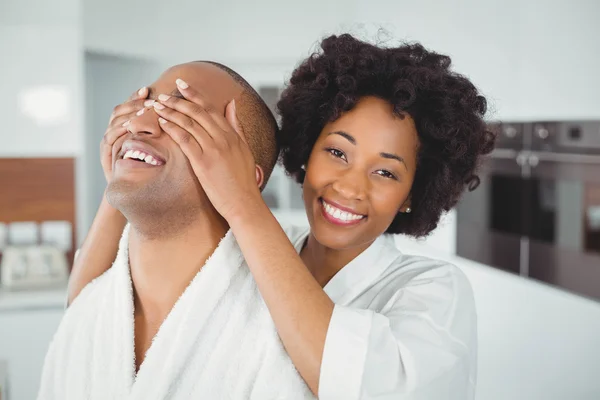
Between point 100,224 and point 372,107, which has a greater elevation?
point 372,107

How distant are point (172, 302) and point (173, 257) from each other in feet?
0.22

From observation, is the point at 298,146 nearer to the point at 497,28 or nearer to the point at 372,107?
the point at 372,107

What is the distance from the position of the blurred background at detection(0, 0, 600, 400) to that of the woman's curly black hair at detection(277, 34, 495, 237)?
0.16 metres

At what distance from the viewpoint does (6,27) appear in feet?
10.3

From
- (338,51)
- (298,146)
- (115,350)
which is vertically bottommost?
(115,350)

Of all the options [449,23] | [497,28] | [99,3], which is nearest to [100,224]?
[497,28]

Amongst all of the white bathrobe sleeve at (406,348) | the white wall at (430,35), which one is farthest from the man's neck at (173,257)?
the white wall at (430,35)

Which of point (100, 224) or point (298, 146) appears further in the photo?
point (298, 146)

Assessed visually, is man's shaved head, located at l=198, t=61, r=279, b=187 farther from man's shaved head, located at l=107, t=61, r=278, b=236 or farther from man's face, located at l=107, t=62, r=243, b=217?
man's face, located at l=107, t=62, r=243, b=217

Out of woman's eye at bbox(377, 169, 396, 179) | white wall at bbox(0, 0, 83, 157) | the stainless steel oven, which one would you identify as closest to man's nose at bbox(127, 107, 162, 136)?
woman's eye at bbox(377, 169, 396, 179)

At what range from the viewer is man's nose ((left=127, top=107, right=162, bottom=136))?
0.94 meters

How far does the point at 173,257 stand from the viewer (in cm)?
101

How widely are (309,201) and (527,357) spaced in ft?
4.61

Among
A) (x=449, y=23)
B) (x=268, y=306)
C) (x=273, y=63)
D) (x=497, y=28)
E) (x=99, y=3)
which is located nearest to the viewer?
(x=268, y=306)
